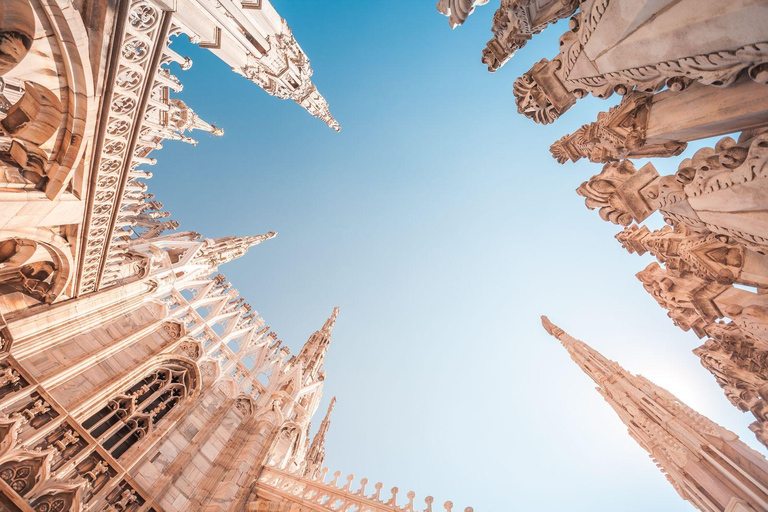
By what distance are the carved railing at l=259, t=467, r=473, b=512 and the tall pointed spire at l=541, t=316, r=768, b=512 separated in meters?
9.90

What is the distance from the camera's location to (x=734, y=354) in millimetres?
12203

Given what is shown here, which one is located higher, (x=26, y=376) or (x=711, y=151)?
(x=711, y=151)

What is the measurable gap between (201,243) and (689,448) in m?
26.4

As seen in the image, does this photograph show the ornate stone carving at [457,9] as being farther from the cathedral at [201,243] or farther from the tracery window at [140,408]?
the tracery window at [140,408]

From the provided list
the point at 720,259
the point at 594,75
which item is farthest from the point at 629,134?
the point at 720,259

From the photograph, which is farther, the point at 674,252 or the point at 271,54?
the point at 674,252

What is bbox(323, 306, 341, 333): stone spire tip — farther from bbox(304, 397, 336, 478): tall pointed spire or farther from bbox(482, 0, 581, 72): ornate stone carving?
bbox(482, 0, 581, 72): ornate stone carving

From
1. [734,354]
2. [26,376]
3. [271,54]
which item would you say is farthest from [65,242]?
[734,354]

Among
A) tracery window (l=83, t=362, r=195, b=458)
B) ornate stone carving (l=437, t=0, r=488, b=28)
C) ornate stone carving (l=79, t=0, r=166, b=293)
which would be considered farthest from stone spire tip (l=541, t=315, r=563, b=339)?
ornate stone carving (l=79, t=0, r=166, b=293)

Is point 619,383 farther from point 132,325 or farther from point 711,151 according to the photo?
point 132,325

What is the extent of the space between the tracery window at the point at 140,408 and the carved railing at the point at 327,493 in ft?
13.7

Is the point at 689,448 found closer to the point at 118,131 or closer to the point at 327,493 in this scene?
the point at 327,493

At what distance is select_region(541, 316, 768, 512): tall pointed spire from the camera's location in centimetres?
1230

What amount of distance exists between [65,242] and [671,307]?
76.7 feet
